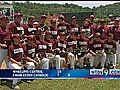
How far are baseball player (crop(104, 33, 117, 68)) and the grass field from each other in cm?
169

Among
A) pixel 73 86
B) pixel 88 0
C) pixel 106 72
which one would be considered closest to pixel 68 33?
pixel 88 0

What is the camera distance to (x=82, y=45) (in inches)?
380

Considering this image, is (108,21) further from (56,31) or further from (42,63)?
(42,63)

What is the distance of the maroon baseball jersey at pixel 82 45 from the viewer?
959cm

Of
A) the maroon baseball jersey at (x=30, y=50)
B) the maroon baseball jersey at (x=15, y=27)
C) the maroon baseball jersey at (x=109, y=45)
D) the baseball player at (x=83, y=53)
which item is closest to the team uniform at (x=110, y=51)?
the maroon baseball jersey at (x=109, y=45)

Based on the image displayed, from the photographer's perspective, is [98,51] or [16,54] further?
[98,51]

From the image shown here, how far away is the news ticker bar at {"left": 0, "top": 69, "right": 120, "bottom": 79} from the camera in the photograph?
23.0 ft

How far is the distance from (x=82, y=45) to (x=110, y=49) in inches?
37.4

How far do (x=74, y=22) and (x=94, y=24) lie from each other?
862mm

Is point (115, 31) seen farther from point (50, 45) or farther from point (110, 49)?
point (50, 45)

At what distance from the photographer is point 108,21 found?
10500 millimetres

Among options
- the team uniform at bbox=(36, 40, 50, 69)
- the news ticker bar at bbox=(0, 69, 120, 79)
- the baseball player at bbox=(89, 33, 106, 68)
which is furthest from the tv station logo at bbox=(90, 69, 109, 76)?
the baseball player at bbox=(89, 33, 106, 68)

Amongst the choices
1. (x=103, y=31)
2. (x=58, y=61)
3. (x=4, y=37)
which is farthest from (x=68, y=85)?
(x=103, y=31)

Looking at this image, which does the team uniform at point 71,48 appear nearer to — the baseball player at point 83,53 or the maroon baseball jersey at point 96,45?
the baseball player at point 83,53
